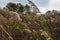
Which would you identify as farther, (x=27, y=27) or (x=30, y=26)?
(x=30, y=26)

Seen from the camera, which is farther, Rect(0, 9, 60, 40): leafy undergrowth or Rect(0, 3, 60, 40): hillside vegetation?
Rect(0, 9, 60, 40): leafy undergrowth

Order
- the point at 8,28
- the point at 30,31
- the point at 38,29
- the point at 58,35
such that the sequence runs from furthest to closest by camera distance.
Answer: the point at 58,35, the point at 38,29, the point at 30,31, the point at 8,28

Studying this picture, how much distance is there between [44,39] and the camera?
8.85 metres

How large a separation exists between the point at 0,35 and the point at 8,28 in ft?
2.01

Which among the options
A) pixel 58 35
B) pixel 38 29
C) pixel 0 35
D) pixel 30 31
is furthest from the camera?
pixel 58 35

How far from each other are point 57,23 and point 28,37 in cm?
209

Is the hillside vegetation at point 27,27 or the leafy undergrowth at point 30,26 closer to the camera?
the hillside vegetation at point 27,27

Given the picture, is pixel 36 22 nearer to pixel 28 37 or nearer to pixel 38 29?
pixel 38 29

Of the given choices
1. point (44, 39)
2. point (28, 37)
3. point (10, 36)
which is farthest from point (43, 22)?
point (10, 36)

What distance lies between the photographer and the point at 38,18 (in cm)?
1038

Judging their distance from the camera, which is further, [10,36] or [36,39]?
[36,39]

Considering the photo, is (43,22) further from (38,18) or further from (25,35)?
(25,35)

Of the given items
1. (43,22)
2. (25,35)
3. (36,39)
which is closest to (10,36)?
(25,35)

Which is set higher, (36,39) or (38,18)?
(38,18)
